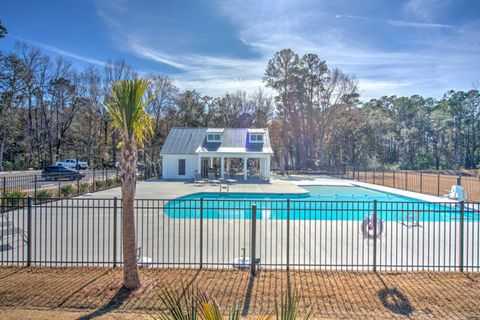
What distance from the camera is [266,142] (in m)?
29.8

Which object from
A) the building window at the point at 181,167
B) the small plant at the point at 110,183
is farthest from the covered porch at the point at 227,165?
the small plant at the point at 110,183

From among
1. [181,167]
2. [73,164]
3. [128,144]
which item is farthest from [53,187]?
[73,164]

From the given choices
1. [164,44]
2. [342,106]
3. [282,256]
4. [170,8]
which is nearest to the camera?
[282,256]

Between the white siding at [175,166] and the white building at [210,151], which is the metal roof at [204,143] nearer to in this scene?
the white building at [210,151]

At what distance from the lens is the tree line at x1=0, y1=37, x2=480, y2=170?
39.6 m

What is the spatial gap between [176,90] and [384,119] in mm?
35452

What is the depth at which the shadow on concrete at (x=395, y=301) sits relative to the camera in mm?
4508

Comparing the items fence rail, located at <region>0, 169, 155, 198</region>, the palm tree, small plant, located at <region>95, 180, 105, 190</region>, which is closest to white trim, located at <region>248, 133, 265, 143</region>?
fence rail, located at <region>0, 169, 155, 198</region>

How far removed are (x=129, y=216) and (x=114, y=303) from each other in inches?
55.1

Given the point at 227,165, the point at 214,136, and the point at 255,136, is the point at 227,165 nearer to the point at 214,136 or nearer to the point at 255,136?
the point at 214,136

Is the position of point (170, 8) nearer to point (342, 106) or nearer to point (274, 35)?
point (274, 35)

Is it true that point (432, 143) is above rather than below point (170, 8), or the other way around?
below

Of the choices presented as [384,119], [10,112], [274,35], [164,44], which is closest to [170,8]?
[274,35]

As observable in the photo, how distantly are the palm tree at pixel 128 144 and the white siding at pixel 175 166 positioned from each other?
77.2ft
